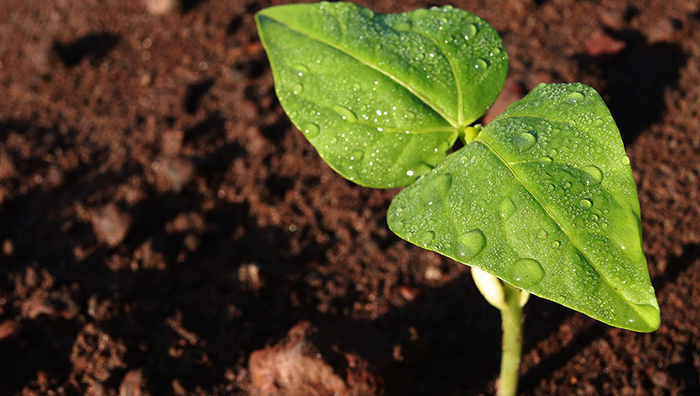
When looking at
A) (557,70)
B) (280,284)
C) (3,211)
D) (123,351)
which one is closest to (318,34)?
(280,284)

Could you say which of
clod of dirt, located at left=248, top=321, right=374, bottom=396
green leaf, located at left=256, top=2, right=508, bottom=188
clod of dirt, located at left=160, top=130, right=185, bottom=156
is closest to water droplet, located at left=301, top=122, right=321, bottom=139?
green leaf, located at left=256, top=2, right=508, bottom=188

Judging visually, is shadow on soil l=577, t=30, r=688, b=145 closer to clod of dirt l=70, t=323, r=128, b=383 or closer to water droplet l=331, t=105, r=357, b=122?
water droplet l=331, t=105, r=357, b=122

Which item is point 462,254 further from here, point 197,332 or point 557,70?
point 557,70

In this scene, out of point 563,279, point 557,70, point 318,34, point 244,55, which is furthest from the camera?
point 244,55

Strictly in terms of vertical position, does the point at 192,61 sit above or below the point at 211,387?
above

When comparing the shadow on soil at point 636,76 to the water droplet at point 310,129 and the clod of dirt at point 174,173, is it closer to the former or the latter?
the water droplet at point 310,129
